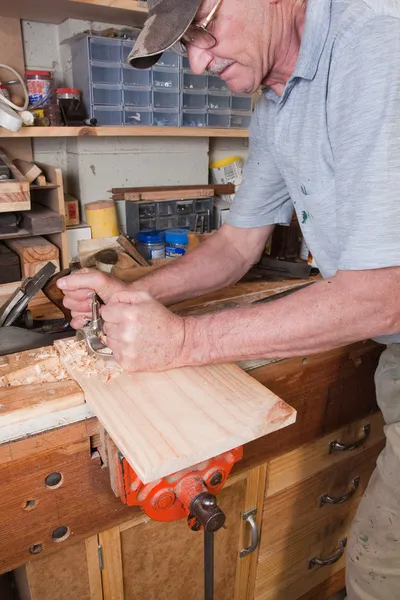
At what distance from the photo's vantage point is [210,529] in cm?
58

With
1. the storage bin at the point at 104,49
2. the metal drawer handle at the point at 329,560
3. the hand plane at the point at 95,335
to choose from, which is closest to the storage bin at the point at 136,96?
the storage bin at the point at 104,49

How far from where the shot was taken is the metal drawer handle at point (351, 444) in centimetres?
109

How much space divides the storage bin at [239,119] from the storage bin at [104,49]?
0.53m

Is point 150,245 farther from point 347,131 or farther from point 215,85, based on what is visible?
point 347,131

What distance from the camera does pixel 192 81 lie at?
180 centimetres

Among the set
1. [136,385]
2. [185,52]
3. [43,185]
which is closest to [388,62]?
[185,52]

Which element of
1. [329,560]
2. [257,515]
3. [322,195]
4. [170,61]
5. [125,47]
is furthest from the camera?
[170,61]

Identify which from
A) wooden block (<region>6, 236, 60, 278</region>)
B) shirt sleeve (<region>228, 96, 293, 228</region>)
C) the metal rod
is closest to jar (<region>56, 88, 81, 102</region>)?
wooden block (<region>6, 236, 60, 278</region>)

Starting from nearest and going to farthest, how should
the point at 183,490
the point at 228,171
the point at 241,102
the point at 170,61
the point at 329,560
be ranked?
the point at 183,490
the point at 329,560
the point at 170,61
the point at 241,102
the point at 228,171

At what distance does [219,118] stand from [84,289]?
128 cm

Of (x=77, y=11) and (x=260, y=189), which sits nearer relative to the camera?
(x=260, y=189)

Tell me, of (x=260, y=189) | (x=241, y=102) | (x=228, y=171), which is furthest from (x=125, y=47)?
(x=260, y=189)

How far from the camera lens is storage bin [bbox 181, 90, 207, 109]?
5.90 ft

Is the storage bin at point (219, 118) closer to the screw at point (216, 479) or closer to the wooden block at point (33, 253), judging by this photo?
the wooden block at point (33, 253)
